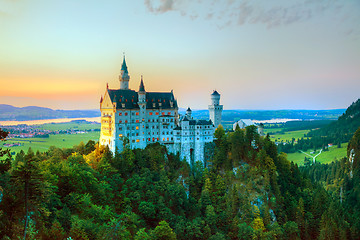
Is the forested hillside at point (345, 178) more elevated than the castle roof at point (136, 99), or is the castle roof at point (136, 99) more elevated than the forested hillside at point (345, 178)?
the castle roof at point (136, 99)

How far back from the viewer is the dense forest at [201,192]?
65.8 m

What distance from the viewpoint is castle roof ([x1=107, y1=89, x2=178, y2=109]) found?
311 ft

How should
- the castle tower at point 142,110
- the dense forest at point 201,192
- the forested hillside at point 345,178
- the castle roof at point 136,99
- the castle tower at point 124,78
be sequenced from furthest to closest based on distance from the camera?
the forested hillside at point 345,178 < the castle tower at point 124,78 < the castle tower at point 142,110 < the castle roof at point 136,99 < the dense forest at point 201,192

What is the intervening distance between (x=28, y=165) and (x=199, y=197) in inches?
2504

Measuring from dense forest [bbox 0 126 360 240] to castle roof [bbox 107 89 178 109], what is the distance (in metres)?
14.6

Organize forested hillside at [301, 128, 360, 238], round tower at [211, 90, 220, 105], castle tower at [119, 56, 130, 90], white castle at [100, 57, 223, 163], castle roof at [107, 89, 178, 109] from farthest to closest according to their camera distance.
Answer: forested hillside at [301, 128, 360, 238], round tower at [211, 90, 220, 105], castle tower at [119, 56, 130, 90], castle roof at [107, 89, 178, 109], white castle at [100, 57, 223, 163]

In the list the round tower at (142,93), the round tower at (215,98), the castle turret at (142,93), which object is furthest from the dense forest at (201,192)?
the round tower at (142,93)

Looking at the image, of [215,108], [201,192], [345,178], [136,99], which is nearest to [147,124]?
[136,99]

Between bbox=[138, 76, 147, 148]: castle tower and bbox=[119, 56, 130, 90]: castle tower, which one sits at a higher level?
bbox=[119, 56, 130, 90]: castle tower

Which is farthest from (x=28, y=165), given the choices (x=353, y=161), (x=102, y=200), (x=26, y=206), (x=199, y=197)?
(x=353, y=161)

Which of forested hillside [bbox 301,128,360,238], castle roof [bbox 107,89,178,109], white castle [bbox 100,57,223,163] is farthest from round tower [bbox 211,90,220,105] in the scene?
forested hillside [bbox 301,128,360,238]

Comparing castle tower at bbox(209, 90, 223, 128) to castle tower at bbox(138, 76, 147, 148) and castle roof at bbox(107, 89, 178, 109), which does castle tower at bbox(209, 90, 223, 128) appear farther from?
castle tower at bbox(138, 76, 147, 148)

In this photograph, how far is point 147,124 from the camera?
99.1 m

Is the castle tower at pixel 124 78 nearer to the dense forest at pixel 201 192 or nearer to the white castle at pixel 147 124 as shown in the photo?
the white castle at pixel 147 124
